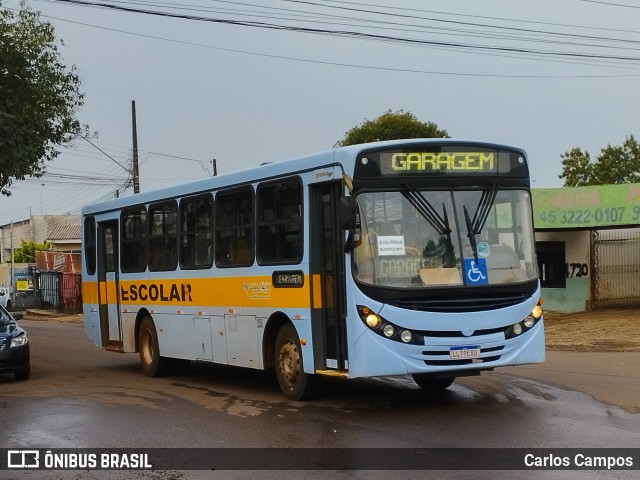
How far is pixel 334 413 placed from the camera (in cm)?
1161

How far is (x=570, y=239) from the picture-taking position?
28.1 m

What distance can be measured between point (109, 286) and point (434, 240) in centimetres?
922

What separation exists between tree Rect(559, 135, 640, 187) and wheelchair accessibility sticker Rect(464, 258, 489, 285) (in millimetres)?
51544

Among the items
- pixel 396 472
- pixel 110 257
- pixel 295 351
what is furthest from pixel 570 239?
pixel 396 472

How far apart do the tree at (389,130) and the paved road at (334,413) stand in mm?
35648

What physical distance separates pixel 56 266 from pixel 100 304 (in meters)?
40.3

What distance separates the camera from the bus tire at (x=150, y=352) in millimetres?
16859

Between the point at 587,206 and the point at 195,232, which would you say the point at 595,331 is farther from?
the point at 195,232

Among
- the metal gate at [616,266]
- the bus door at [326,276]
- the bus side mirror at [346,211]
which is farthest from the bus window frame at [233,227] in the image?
the metal gate at [616,266]

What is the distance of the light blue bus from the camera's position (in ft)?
36.2

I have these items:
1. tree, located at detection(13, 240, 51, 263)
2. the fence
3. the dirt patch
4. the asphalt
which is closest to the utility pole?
the fence

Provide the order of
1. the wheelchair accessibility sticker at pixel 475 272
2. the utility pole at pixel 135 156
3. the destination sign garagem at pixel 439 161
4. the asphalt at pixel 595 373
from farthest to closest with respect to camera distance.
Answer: the utility pole at pixel 135 156 → the asphalt at pixel 595 373 → the destination sign garagem at pixel 439 161 → the wheelchair accessibility sticker at pixel 475 272

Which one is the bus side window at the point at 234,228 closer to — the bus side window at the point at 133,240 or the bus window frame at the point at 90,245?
the bus side window at the point at 133,240

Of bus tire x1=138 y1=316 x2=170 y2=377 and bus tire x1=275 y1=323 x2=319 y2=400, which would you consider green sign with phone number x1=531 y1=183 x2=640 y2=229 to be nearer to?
bus tire x1=138 y1=316 x2=170 y2=377
